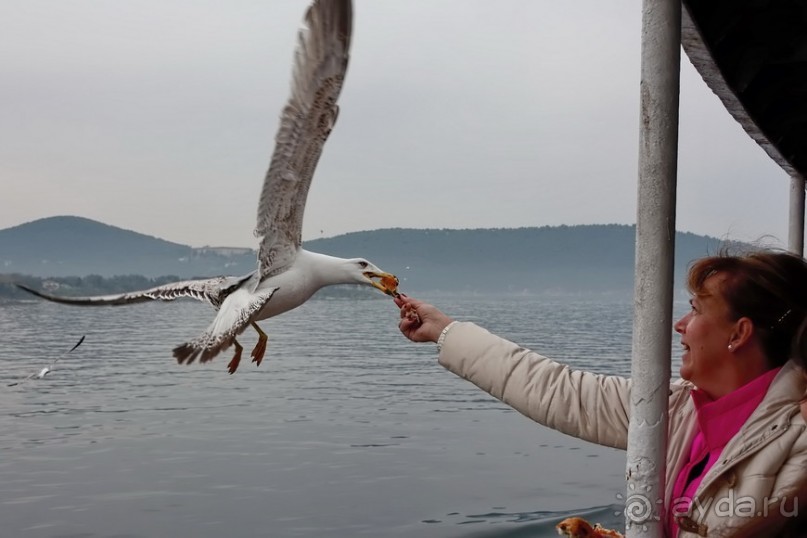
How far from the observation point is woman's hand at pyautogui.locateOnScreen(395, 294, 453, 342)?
8.96 ft

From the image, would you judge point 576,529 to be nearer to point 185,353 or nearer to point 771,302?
point 771,302

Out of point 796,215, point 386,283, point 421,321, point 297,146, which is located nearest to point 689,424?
point 421,321

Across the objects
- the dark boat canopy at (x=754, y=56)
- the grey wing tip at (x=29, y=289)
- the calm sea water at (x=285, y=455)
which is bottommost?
the calm sea water at (x=285, y=455)

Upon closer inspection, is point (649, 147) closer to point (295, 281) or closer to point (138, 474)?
point (295, 281)

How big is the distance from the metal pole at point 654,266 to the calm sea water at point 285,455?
9.04 meters

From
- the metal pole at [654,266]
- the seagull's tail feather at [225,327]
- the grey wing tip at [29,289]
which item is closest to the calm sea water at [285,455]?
the seagull's tail feather at [225,327]

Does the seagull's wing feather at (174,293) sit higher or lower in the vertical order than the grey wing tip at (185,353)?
higher

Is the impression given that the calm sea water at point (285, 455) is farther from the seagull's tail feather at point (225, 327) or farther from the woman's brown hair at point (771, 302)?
the woman's brown hair at point (771, 302)

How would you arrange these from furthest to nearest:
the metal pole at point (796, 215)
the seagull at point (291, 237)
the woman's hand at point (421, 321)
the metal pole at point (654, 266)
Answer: the metal pole at point (796, 215) < the seagull at point (291, 237) < the woman's hand at point (421, 321) < the metal pole at point (654, 266)

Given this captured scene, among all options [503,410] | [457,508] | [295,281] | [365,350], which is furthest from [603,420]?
[365,350]

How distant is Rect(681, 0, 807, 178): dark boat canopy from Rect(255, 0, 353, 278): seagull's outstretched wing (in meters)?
1.48

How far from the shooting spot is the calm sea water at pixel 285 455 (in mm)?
20094

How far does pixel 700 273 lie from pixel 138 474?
2425 cm

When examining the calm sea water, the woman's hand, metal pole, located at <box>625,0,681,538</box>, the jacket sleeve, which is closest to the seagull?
the woman's hand
